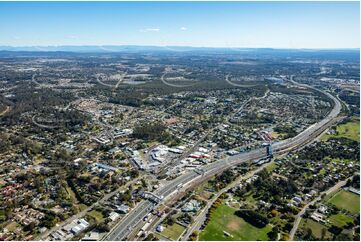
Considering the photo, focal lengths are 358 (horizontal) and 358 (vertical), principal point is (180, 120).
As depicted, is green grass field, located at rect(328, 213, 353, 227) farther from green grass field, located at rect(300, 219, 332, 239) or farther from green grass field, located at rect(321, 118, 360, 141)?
green grass field, located at rect(321, 118, 360, 141)

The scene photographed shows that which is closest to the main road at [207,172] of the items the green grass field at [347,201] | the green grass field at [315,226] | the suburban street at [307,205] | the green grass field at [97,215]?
the green grass field at [97,215]

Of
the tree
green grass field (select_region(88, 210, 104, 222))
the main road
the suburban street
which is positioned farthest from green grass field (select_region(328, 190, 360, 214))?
green grass field (select_region(88, 210, 104, 222))

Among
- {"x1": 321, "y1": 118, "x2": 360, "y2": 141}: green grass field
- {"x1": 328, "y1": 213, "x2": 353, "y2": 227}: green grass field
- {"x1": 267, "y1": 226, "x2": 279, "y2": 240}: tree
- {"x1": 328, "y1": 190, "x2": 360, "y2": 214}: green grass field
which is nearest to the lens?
{"x1": 267, "y1": 226, "x2": 279, "y2": 240}: tree

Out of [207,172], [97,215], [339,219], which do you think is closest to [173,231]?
[97,215]

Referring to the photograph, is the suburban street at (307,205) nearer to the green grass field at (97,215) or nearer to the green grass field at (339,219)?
the green grass field at (339,219)

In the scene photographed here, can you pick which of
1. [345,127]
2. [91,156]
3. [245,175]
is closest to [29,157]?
[91,156]
